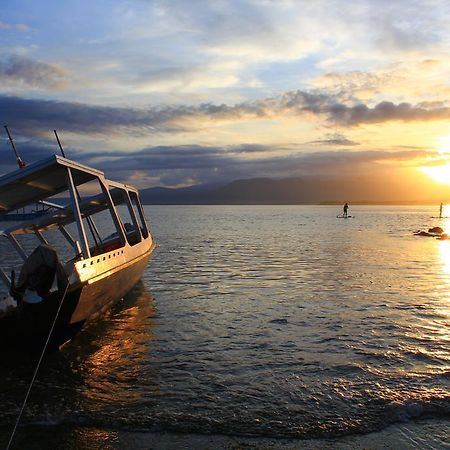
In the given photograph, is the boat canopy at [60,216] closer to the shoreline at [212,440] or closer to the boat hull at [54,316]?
the boat hull at [54,316]

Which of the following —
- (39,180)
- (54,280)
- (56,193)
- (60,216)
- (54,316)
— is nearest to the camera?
(54,316)

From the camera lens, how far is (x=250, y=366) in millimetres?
9086

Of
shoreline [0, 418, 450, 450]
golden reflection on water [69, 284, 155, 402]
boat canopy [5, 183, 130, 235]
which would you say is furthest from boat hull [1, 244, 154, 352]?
boat canopy [5, 183, 130, 235]

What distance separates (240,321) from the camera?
1245cm

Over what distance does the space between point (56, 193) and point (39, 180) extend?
73.6 inches

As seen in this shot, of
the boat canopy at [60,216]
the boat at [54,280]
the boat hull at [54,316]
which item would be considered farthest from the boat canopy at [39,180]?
the boat hull at [54,316]

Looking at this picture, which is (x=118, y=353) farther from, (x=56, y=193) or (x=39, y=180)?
(x=56, y=193)

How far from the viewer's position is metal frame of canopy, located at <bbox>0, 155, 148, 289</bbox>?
995 cm

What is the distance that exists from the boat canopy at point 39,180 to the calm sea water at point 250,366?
3677 millimetres

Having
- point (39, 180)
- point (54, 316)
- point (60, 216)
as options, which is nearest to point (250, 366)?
point (54, 316)

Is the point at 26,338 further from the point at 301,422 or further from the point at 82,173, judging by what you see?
the point at 301,422

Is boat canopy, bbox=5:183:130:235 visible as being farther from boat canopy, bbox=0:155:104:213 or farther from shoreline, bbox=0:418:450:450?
shoreline, bbox=0:418:450:450

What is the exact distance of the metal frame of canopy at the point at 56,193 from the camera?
32.7 ft

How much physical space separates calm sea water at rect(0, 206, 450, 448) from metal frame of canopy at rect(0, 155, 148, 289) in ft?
8.15
